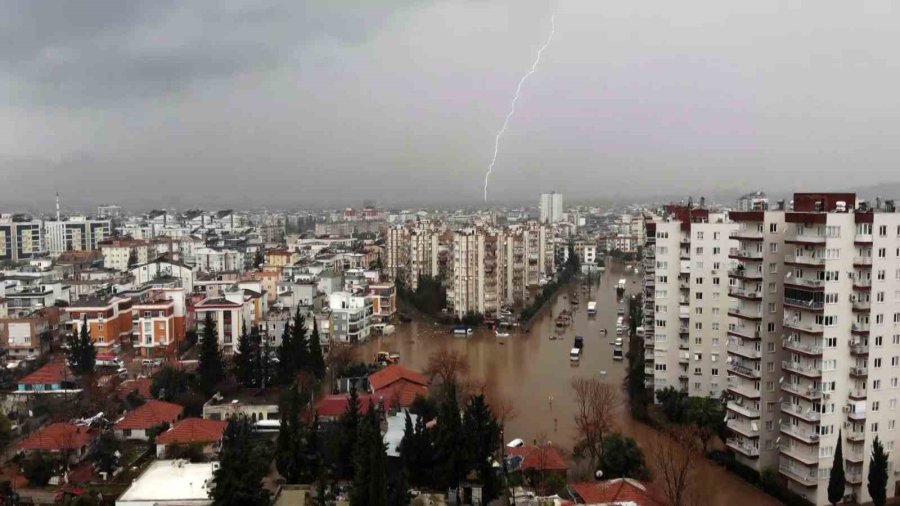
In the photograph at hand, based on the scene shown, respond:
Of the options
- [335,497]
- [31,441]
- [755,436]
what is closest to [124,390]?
[31,441]

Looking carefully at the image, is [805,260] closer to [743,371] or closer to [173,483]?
[743,371]

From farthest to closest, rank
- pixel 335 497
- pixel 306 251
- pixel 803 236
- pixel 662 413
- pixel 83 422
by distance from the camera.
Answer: pixel 306 251 → pixel 662 413 → pixel 83 422 → pixel 803 236 → pixel 335 497

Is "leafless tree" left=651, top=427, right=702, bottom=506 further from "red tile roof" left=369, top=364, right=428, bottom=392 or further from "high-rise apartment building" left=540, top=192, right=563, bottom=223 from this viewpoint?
"high-rise apartment building" left=540, top=192, right=563, bottom=223

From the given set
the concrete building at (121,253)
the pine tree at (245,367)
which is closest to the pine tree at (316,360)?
the pine tree at (245,367)

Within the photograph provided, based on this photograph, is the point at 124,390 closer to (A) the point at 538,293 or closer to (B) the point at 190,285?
(B) the point at 190,285

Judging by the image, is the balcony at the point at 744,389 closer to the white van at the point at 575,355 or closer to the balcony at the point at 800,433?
the balcony at the point at 800,433
